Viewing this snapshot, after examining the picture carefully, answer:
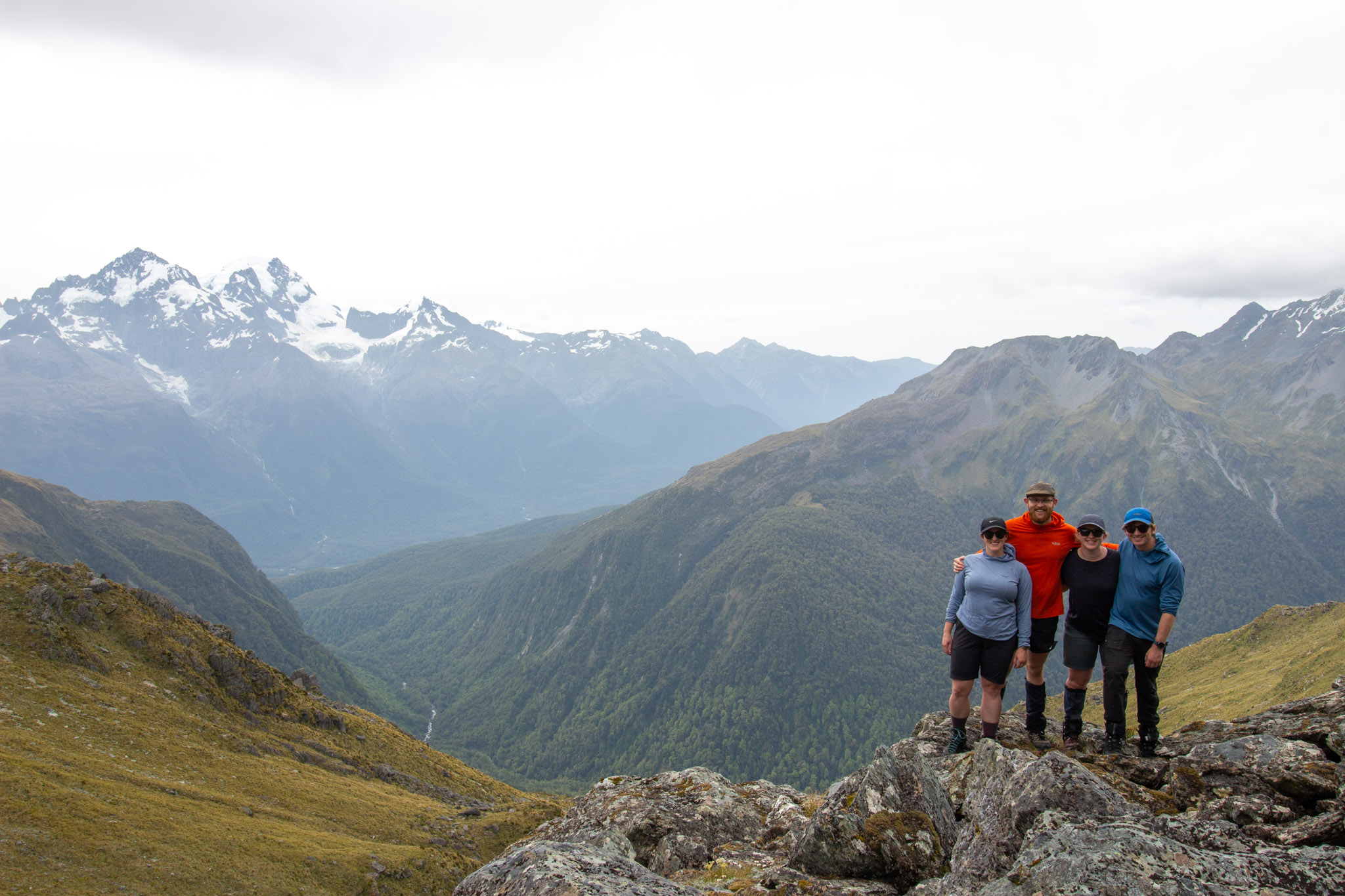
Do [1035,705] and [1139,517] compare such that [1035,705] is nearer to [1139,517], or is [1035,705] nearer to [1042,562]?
[1042,562]

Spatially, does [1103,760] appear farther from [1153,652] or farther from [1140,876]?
[1140,876]

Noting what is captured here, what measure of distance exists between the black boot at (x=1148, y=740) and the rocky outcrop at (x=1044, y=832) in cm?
19

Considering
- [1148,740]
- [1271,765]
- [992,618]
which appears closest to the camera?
[1271,765]

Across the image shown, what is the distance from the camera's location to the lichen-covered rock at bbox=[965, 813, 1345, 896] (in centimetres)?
873

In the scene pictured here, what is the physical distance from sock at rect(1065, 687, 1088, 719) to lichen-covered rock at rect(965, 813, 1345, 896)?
19.5 feet

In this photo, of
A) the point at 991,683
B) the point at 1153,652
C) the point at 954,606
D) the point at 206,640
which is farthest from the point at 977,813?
the point at 206,640

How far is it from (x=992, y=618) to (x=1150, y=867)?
7130mm

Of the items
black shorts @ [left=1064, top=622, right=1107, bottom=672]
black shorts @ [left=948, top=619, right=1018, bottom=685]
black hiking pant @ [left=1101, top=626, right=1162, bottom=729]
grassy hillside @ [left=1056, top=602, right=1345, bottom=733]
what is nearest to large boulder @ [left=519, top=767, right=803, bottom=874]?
black shorts @ [left=948, top=619, right=1018, bottom=685]

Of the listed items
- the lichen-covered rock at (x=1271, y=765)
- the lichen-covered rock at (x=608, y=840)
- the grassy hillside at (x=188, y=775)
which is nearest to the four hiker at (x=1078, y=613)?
the lichen-covered rock at (x=1271, y=765)

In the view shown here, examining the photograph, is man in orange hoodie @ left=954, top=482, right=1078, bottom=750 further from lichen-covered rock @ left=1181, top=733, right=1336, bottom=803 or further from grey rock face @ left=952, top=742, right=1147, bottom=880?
grey rock face @ left=952, top=742, right=1147, bottom=880

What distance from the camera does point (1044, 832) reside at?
11062mm

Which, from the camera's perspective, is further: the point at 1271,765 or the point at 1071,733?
the point at 1071,733

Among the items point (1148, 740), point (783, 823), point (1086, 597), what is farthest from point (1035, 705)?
point (783, 823)

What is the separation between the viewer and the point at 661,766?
613ft
